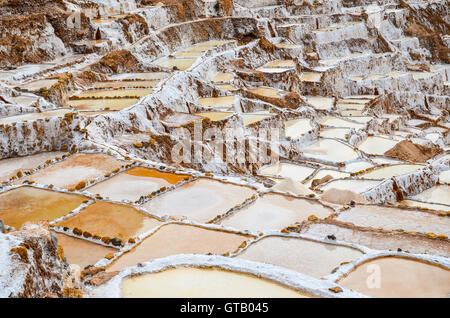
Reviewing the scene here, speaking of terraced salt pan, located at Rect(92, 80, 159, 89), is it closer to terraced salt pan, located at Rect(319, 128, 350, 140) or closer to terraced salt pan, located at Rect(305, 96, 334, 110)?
terraced salt pan, located at Rect(319, 128, 350, 140)

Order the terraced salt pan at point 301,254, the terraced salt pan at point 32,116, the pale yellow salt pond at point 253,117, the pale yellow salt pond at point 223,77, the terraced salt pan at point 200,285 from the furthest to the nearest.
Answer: the pale yellow salt pond at point 223,77 < the pale yellow salt pond at point 253,117 < the terraced salt pan at point 32,116 < the terraced salt pan at point 301,254 < the terraced salt pan at point 200,285

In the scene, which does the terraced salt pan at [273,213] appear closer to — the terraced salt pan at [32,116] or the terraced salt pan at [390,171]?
the terraced salt pan at [390,171]

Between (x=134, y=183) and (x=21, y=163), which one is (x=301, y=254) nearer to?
(x=134, y=183)

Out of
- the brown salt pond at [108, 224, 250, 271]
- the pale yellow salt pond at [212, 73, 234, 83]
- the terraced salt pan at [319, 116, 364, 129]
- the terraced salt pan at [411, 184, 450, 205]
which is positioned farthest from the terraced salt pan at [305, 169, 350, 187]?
the brown salt pond at [108, 224, 250, 271]

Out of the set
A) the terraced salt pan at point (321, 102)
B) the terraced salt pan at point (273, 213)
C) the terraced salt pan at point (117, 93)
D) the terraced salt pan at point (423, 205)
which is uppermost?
the terraced salt pan at point (117, 93)

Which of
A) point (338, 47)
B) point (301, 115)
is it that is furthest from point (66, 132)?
point (338, 47)

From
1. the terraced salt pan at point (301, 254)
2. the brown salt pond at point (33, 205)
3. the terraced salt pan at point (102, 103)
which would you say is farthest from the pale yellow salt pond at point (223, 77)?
the terraced salt pan at point (301, 254)
